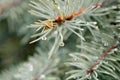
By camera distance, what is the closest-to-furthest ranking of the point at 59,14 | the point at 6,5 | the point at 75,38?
the point at 59,14 < the point at 75,38 < the point at 6,5

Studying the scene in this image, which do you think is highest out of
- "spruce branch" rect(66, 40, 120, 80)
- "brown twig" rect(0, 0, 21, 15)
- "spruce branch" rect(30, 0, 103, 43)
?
"brown twig" rect(0, 0, 21, 15)

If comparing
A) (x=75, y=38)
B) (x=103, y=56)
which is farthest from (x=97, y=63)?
(x=75, y=38)

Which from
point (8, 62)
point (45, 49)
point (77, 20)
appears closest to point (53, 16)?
point (77, 20)

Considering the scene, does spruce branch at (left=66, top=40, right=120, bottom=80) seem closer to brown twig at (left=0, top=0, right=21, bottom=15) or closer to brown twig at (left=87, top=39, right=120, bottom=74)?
brown twig at (left=87, top=39, right=120, bottom=74)

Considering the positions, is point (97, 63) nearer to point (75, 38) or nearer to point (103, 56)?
point (103, 56)


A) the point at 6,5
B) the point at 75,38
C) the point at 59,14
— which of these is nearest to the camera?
the point at 59,14

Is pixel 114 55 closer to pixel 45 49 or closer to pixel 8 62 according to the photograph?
pixel 45 49

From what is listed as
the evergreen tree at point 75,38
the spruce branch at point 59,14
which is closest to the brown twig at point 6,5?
the evergreen tree at point 75,38

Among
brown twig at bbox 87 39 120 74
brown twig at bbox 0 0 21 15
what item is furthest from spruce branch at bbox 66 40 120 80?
brown twig at bbox 0 0 21 15

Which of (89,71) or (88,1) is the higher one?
(88,1)

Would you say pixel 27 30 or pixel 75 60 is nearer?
pixel 75 60

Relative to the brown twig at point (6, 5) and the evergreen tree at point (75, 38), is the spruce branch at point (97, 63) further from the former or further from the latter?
the brown twig at point (6, 5)
